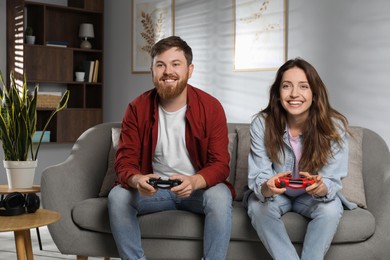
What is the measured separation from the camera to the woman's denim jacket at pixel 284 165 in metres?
2.50

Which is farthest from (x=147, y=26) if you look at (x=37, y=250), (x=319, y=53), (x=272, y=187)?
(x=272, y=187)

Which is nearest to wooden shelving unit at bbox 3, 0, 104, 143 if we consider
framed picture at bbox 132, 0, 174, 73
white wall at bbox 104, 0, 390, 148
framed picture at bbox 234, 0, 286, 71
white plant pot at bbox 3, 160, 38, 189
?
framed picture at bbox 132, 0, 174, 73

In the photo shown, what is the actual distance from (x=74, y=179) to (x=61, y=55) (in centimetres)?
345

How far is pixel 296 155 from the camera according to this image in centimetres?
265

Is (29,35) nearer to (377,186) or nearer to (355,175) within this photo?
(355,175)

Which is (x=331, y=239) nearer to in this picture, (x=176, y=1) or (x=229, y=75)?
(x=229, y=75)

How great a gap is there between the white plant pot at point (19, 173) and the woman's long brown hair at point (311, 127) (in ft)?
4.12

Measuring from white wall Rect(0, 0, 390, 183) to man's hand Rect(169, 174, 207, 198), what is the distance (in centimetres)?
233

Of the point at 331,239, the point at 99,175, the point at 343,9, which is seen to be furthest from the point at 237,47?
the point at 331,239

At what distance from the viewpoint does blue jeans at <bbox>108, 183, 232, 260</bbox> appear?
2.49 meters

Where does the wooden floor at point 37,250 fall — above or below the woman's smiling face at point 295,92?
below

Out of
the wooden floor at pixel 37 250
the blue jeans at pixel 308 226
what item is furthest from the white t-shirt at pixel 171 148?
the wooden floor at pixel 37 250

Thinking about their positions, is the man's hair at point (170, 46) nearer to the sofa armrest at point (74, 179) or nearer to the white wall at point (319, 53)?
the sofa armrest at point (74, 179)

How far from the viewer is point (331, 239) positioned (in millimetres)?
2398
